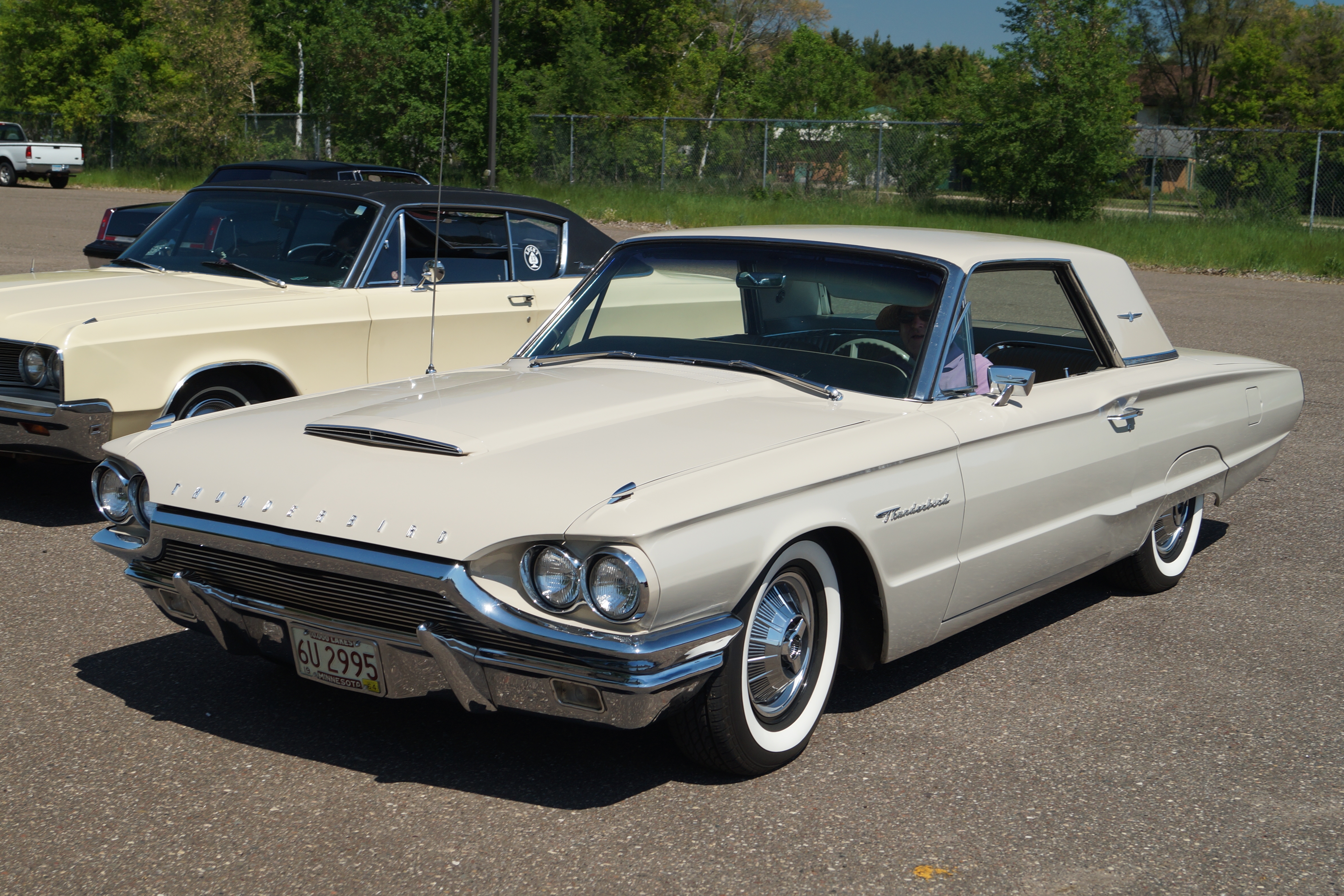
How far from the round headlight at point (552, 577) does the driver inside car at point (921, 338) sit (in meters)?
1.61

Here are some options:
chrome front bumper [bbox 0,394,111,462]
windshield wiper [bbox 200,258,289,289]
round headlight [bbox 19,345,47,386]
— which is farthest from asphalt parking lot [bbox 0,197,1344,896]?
windshield wiper [bbox 200,258,289,289]

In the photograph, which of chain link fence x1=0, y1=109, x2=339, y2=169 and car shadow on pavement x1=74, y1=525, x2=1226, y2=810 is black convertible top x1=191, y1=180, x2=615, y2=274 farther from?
chain link fence x1=0, y1=109, x2=339, y2=169

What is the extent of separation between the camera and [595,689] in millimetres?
3025

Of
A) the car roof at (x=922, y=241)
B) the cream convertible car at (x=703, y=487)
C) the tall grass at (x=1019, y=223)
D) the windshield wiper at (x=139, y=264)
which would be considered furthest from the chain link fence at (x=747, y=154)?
the cream convertible car at (x=703, y=487)

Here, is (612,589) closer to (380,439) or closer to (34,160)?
(380,439)

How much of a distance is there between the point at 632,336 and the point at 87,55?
51.8m

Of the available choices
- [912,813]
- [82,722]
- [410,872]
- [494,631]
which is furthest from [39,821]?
[912,813]

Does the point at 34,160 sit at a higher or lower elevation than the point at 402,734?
higher

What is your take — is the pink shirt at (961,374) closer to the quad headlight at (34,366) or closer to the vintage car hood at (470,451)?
the vintage car hood at (470,451)

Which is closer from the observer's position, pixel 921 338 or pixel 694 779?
pixel 694 779

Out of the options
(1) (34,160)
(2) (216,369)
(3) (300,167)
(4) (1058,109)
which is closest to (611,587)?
(2) (216,369)

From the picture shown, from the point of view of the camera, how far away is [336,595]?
10.6ft

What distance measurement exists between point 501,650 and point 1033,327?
3129 mm

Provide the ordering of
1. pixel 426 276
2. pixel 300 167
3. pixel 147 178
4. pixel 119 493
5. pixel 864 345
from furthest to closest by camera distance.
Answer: pixel 147 178 < pixel 300 167 < pixel 426 276 < pixel 864 345 < pixel 119 493
